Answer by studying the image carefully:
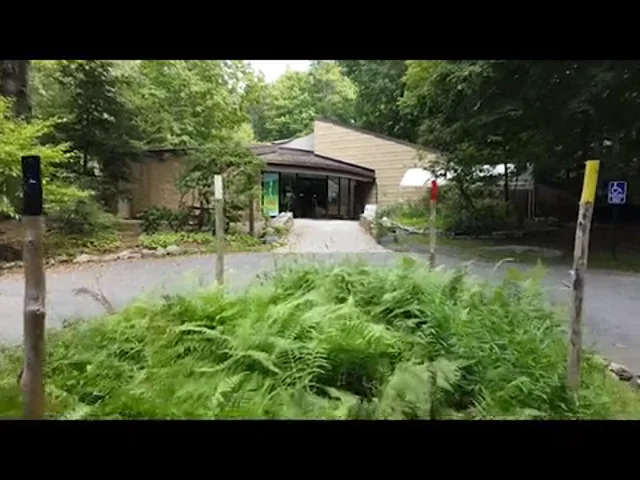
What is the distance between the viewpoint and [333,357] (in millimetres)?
2230

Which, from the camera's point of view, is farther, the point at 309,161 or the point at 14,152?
the point at 309,161

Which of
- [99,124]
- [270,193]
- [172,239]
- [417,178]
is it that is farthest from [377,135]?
[99,124]

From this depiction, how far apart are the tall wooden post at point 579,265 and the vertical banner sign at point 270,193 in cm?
303

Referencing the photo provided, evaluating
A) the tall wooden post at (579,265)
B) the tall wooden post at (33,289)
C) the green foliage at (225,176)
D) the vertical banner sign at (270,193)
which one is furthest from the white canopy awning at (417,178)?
the tall wooden post at (33,289)

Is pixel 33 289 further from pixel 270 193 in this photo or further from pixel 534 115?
pixel 534 115

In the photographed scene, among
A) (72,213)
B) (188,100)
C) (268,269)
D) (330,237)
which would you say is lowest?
(268,269)

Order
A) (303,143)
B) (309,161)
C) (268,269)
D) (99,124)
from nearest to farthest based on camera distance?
(268,269), (309,161), (303,143), (99,124)

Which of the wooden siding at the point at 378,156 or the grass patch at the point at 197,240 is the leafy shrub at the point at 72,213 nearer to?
the grass patch at the point at 197,240

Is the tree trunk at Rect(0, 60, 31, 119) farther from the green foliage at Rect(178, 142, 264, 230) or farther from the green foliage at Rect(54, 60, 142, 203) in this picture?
the green foliage at Rect(178, 142, 264, 230)

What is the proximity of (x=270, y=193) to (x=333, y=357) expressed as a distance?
3101 mm

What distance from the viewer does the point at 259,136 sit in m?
8.16

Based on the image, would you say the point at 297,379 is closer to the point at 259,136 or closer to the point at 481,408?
the point at 481,408
